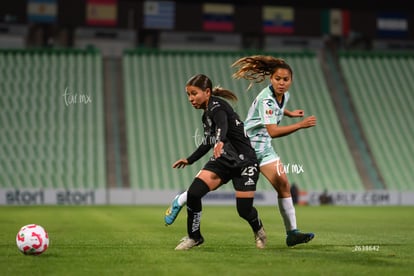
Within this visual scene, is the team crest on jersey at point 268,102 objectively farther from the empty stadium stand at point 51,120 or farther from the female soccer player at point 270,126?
the empty stadium stand at point 51,120

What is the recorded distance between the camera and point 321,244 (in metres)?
10.4

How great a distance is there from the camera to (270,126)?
9438mm

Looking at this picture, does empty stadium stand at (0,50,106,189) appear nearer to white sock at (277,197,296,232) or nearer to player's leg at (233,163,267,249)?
white sock at (277,197,296,232)

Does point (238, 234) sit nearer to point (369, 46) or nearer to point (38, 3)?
point (38, 3)

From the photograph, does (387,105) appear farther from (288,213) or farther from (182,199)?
(182,199)

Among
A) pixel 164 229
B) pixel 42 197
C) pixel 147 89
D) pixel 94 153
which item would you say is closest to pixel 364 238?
pixel 164 229

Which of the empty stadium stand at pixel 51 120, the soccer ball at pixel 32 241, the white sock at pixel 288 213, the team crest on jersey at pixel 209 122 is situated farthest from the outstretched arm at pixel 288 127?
the empty stadium stand at pixel 51 120

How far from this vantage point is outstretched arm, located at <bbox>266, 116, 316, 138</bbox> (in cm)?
891

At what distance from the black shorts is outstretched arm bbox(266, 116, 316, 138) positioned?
498 mm

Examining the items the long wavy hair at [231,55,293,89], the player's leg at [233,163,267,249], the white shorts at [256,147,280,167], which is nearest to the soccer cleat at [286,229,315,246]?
the player's leg at [233,163,267,249]

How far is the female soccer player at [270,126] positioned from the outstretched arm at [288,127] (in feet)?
0.07

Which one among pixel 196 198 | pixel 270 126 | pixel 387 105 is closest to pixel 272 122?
pixel 270 126

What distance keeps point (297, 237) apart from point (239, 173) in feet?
3.84

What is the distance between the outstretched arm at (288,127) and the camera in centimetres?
891
